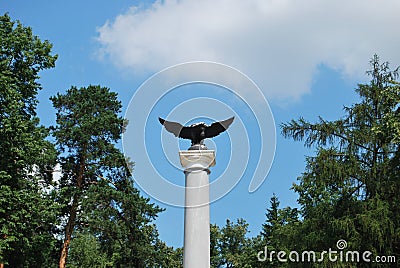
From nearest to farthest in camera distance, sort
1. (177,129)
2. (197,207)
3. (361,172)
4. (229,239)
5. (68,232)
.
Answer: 1. (197,207)
2. (177,129)
3. (361,172)
4. (68,232)
5. (229,239)

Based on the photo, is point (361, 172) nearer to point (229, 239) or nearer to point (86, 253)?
point (86, 253)

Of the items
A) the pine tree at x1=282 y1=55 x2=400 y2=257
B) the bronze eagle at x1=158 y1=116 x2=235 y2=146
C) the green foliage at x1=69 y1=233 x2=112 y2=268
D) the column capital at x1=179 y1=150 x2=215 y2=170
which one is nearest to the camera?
the column capital at x1=179 y1=150 x2=215 y2=170

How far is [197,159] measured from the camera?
34.2 ft

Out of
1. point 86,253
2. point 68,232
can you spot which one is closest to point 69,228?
point 68,232

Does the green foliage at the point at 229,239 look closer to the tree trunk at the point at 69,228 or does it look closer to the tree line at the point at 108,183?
the tree line at the point at 108,183

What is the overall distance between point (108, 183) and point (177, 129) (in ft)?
53.8

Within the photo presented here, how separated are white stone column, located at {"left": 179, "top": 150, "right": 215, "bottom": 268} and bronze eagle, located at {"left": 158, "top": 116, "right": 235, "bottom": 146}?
0.47 m

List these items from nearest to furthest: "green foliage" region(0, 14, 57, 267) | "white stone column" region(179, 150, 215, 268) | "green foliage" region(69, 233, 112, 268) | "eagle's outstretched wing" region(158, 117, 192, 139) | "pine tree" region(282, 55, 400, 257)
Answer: "white stone column" region(179, 150, 215, 268) < "eagle's outstretched wing" region(158, 117, 192, 139) < "pine tree" region(282, 55, 400, 257) < "green foliage" region(0, 14, 57, 267) < "green foliage" region(69, 233, 112, 268)

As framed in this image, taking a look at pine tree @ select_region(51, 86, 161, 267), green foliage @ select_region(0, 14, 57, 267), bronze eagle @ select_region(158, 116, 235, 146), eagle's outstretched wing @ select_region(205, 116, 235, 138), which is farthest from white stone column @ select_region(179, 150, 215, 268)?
pine tree @ select_region(51, 86, 161, 267)

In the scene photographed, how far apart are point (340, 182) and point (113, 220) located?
13.0m

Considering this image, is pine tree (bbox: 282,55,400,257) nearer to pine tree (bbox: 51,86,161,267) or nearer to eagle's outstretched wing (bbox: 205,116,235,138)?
eagle's outstretched wing (bbox: 205,116,235,138)

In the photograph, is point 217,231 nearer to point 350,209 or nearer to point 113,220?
point 113,220

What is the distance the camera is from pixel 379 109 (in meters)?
17.5

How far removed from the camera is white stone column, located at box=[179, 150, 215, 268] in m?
9.88
